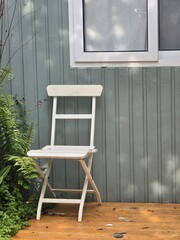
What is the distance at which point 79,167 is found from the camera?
201 inches

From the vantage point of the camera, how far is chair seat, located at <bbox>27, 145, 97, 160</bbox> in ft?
14.5

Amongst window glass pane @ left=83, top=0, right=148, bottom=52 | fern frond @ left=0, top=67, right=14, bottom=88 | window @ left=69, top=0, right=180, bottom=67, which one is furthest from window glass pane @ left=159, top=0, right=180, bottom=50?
fern frond @ left=0, top=67, right=14, bottom=88

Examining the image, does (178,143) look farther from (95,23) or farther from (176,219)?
(95,23)

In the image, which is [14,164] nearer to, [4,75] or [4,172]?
[4,172]

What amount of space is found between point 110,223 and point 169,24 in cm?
181

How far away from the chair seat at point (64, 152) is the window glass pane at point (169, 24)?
3.74ft

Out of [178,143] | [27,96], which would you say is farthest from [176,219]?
[27,96]

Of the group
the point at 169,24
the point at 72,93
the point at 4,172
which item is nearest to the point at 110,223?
the point at 4,172

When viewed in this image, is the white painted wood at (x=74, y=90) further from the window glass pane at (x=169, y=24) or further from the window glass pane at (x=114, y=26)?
the window glass pane at (x=169, y=24)

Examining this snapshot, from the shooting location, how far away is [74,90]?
496cm

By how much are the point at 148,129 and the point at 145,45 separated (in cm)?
75

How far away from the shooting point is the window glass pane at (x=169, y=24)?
492cm

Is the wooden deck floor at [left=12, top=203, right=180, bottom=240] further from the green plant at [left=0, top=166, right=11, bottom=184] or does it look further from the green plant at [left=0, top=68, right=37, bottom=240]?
the green plant at [left=0, top=166, right=11, bottom=184]

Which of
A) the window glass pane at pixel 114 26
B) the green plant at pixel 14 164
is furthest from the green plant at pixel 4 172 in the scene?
the window glass pane at pixel 114 26
